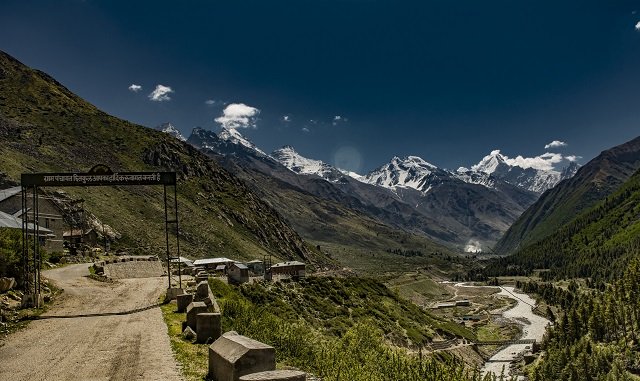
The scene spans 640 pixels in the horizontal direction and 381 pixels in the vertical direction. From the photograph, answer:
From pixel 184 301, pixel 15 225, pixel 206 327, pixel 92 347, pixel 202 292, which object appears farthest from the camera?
pixel 15 225

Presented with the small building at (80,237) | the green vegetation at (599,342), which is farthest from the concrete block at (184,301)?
the green vegetation at (599,342)

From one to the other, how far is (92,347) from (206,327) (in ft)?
18.2

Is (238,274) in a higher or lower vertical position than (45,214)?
lower

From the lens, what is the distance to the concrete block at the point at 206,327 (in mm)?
24297

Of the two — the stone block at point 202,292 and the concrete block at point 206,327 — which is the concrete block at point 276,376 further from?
the stone block at point 202,292

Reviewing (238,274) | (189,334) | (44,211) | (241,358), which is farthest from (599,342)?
(241,358)

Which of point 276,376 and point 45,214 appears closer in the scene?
point 276,376

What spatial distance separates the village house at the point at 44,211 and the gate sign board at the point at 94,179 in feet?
170

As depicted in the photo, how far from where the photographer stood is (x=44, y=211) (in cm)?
9162

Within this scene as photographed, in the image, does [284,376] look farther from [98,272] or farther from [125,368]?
[98,272]

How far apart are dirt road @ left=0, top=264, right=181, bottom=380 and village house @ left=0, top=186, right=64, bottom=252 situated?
52908 millimetres

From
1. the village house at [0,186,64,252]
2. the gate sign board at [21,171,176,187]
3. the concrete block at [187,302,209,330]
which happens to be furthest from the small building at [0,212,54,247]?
the concrete block at [187,302,209,330]

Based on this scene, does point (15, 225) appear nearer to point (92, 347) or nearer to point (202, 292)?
point (202, 292)

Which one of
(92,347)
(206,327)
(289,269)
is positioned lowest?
(289,269)
